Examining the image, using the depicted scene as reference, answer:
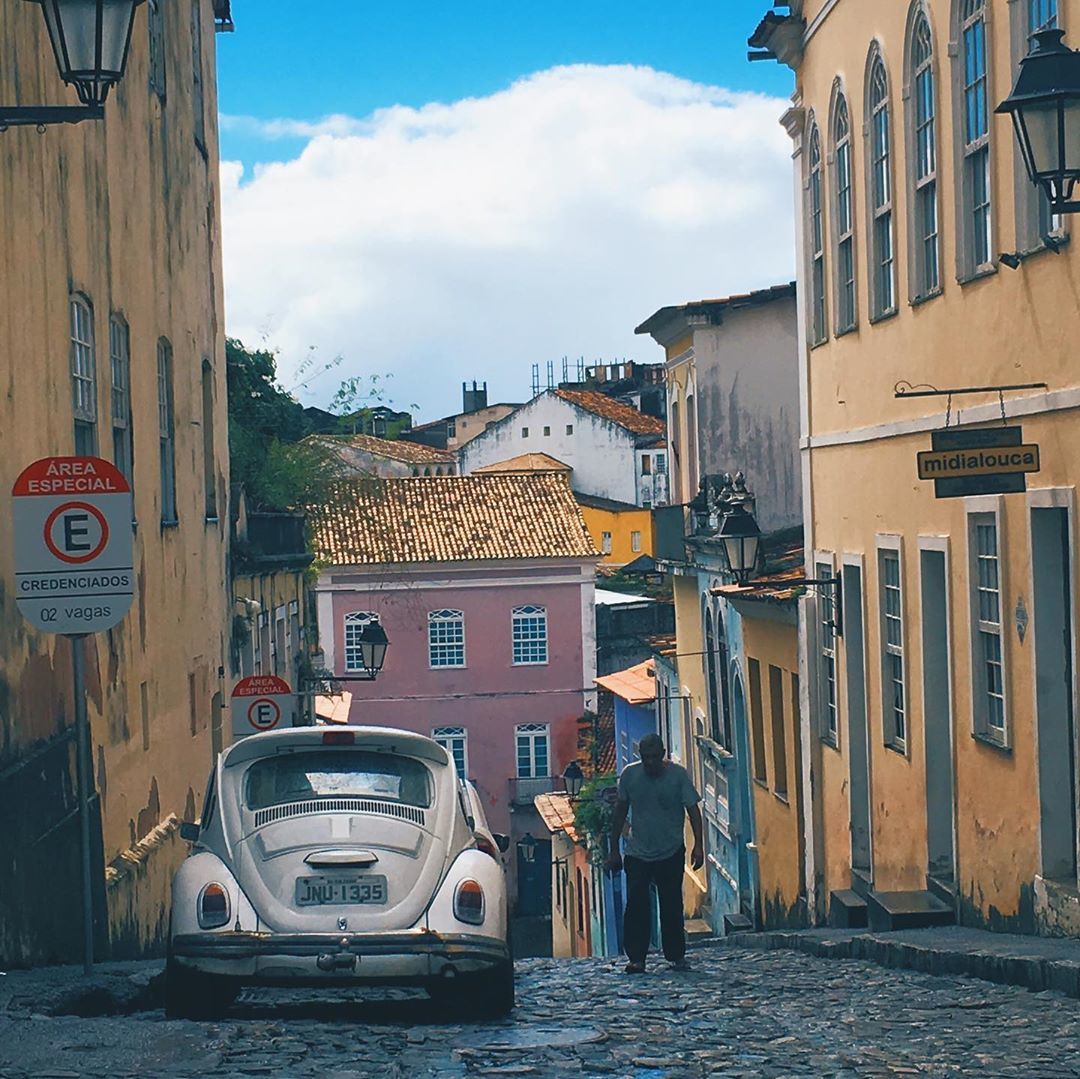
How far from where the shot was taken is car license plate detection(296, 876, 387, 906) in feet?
32.5

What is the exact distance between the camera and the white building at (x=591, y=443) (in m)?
81.8

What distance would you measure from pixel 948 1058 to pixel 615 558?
69672 millimetres

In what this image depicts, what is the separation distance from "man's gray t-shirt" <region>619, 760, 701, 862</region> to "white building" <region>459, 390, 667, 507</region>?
68.1 meters

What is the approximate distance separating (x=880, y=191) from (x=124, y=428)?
22.3 feet

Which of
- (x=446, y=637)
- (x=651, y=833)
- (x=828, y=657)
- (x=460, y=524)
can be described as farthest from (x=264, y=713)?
(x=460, y=524)

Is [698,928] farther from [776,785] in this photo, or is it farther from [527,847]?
[527,847]

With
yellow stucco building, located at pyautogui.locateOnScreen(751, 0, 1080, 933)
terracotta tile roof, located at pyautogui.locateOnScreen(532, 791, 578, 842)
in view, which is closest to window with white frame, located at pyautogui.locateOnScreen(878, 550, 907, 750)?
yellow stucco building, located at pyautogui.locateOnScreen(751, 0, 1080, 933)

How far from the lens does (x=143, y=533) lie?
18953 millimetres

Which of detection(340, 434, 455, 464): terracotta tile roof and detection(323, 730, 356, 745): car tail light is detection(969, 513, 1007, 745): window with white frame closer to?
detection(323, 730, 356, 745): car tail light

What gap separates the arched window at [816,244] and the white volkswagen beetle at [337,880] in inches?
401

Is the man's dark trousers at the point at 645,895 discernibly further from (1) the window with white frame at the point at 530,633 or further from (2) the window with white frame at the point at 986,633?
(1) the window with white frame at the point at 530,633

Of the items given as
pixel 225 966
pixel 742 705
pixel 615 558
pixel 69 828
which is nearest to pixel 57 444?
pixel 69 828

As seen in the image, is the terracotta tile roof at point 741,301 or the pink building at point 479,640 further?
the pink building at point 479,640

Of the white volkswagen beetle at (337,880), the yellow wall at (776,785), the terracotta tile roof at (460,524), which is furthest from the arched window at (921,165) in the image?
the terracotta tile roof at (460,524)
